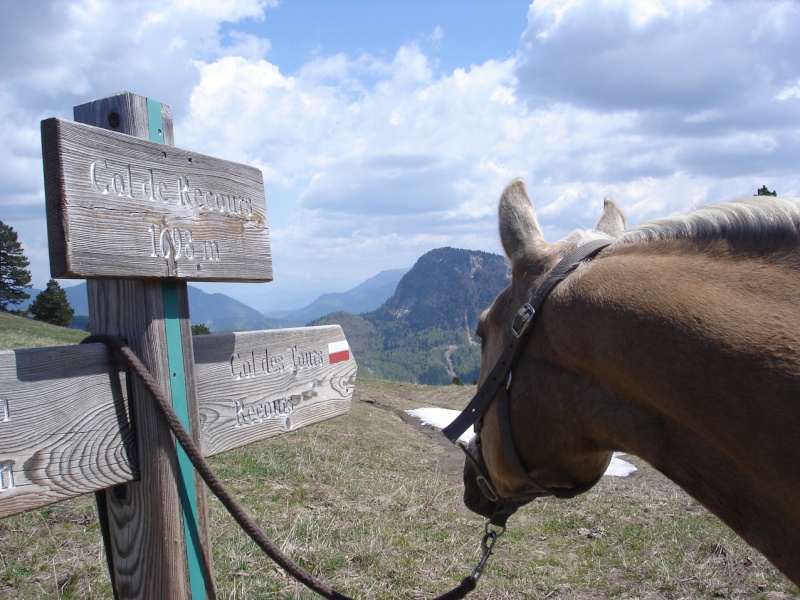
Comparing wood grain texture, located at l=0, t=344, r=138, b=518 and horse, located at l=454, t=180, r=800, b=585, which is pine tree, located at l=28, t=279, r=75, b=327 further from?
horse, located at l=454, t=180, r=800, b=585

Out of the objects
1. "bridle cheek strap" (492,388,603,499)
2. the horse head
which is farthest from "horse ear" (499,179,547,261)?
"bridle cheek strap" (492,388,603,499)

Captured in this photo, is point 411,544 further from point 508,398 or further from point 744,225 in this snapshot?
point 744,225

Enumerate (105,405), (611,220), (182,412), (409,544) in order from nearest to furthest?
(105,405)
(182,412)
(611,220)
(409,544)

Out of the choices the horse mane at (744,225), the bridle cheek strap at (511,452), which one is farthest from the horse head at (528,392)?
the horse mane at (744,225)

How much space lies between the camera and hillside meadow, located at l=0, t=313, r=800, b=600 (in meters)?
4.30

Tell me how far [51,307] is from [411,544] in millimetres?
41141

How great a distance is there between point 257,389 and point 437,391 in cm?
2017

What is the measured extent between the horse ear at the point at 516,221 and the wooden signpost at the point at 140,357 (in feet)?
3.40

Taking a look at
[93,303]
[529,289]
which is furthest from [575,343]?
[93,303]

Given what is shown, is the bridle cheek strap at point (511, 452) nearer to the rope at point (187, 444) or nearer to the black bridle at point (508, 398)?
the black bridle at point (508, 398)

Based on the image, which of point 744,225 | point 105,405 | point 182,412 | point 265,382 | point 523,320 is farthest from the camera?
point 265,382

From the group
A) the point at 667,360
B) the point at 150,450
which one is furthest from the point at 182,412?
the point at 667,360

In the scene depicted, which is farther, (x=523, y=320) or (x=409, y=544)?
(x=409, y=544)

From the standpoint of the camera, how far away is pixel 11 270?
1778 inches
